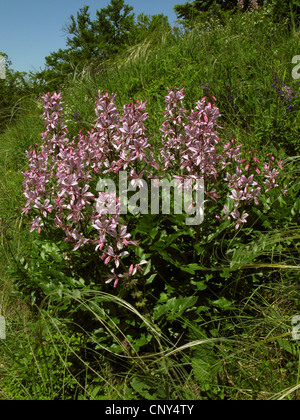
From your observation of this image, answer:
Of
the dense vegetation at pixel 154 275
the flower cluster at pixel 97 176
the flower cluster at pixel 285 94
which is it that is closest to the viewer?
the flower cluster at pixel 97 176

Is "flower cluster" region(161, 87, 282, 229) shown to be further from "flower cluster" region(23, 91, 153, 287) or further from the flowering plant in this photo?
"flower cluster" region(23, 91, 153, 287)

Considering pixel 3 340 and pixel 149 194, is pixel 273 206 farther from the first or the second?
pixel 3 340

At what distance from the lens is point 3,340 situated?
2.44m

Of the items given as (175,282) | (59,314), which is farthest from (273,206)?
(59,314)

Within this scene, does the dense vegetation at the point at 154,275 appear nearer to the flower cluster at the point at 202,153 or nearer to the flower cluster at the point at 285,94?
the flower cluster at the point at 202,153

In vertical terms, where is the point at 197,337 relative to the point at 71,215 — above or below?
below

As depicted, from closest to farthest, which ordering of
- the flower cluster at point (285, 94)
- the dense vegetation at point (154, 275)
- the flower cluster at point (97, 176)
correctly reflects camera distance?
1. the flower cluster at point (97, 176)
2. the dense vegetation at point (154, 275)
3. the flower cluster at point (285, 94)

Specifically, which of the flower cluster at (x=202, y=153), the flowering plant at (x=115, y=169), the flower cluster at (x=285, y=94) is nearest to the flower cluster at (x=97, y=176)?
the flowering plant at (x=115, y=169)

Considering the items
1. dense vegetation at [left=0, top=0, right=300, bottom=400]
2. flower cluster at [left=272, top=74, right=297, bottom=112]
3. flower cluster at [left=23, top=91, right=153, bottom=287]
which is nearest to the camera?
flower cluster at [left=23, top=91, right=153, bottom=287]

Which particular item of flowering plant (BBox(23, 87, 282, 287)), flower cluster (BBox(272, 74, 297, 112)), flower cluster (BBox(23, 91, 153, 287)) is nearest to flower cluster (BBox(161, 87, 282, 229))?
flowering plant (BBox(23, 87, 282, 287))

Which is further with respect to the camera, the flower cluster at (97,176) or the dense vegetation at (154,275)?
the dense vegetation at (154,275)
